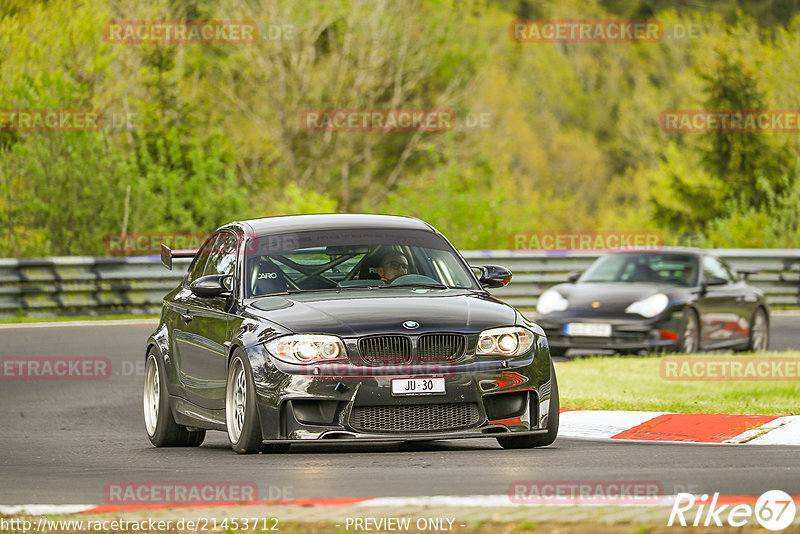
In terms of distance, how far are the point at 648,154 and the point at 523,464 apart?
5878 cm

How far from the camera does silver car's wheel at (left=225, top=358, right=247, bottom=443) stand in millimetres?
9703

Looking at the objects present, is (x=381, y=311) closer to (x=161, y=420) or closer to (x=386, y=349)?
(x=386, y=349)

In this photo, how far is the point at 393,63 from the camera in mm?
44062

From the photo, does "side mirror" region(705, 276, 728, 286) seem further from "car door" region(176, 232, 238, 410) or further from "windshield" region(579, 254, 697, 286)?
"car door" region(176, 232, 238, 410)

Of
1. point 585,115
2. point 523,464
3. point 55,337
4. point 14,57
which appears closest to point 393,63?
point 14,57

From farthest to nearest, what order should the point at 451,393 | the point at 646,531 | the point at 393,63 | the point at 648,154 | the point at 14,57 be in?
the point at 648,154, the point at 393,63, the point at 14,57, the point at 451,393, the point at 646,531

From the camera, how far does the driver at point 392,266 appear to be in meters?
10.5

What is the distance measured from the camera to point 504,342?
9578mm

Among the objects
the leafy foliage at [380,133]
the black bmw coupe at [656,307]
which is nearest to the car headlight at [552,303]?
the black bmw coupe at [656,307]

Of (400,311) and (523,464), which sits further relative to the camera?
(400,311)

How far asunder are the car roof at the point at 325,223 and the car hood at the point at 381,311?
0.75m

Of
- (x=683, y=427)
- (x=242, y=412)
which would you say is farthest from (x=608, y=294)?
(x=242, y=412)

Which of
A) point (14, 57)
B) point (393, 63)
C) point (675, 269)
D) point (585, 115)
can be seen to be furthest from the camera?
point (585, 115)

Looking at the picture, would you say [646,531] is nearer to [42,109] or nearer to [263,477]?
[263,477]
